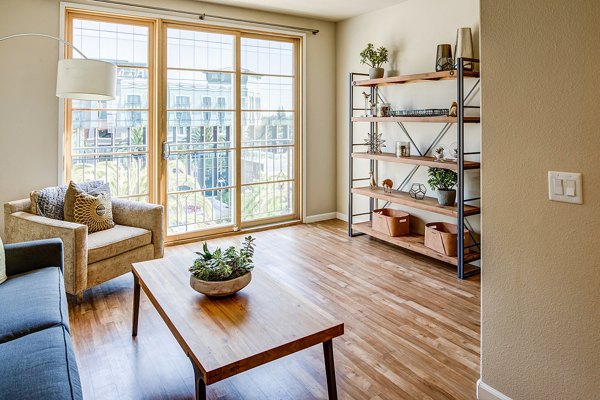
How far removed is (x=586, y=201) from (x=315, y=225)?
409cm

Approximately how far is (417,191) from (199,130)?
2.49 meters

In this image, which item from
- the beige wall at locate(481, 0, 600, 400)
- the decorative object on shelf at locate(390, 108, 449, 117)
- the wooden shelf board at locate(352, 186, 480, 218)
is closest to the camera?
the beige wall at locate(481, 0, 600, 400)

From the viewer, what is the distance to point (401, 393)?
6.50 ft

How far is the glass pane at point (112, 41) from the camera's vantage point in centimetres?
399

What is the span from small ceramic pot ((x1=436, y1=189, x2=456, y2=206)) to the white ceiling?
221cm

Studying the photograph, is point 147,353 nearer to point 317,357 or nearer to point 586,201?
point 317,357

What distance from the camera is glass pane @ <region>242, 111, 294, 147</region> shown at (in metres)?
5.06

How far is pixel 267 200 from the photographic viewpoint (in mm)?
5383

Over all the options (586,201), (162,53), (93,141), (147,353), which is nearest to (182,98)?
(162,53)

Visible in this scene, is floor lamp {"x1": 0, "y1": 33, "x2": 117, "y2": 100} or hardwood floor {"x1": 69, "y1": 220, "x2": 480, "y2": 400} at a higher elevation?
floor lamp {"x1": 0, "y1": 33, "x2": 117, "y2": 100}

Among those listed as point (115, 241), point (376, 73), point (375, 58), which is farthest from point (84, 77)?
point (375, 58)

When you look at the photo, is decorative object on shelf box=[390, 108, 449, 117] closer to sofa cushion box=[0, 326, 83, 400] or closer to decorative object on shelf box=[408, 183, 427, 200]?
decorative object on shelf box=[408, 183, 427, 200]

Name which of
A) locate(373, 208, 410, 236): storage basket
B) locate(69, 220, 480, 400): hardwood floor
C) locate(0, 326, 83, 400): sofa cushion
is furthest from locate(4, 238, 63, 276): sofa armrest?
locate(373, 208, 410, 236): storage basket

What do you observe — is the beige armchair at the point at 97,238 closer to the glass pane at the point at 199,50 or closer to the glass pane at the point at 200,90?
the glass pane at the point at 200,90
